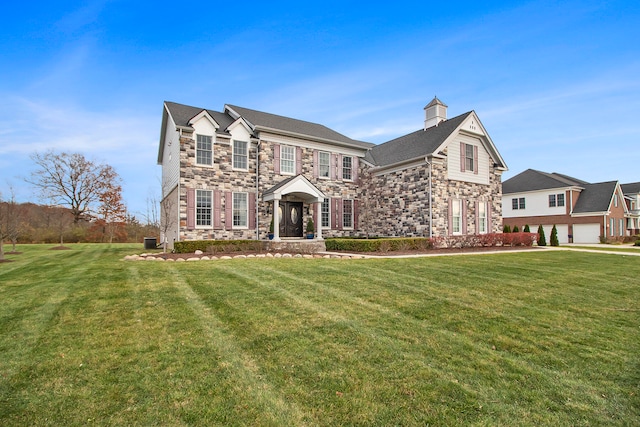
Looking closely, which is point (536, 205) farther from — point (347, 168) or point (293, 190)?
point (293, 190)

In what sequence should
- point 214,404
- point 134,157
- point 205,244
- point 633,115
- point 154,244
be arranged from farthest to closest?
point 134,157 → point 154,244 → point 633,115 → point 205,244 → point 214,404

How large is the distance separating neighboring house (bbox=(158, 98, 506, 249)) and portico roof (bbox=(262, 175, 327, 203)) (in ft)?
0.17

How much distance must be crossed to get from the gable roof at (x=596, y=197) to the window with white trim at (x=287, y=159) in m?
27.4

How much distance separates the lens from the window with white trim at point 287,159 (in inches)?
680

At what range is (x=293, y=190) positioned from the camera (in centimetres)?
1593

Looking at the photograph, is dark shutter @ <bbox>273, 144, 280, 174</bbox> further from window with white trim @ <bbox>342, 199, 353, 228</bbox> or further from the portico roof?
window with white trim @ <bbox>342, 199, 353, 228</bbox>

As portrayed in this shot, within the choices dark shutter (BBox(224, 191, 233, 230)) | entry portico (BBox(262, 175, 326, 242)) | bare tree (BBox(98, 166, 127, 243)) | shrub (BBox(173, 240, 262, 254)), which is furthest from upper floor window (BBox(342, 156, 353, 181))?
bare tree (BBox(98, 166, 127, 243))

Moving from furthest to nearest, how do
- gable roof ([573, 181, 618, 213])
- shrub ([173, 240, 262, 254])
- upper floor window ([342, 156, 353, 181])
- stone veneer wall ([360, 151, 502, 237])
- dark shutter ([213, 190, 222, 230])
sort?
gable roof ([573, 181, 618, 213]), upper floor window ([342, 156, 353, 181]), stone veneer wall ([360, 151, 502, 237]), dark shutter ([213, 190, 222, 230]), shrub ([173, 240, 262, 254])

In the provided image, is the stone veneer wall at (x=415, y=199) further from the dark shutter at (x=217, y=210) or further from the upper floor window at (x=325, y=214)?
the dark shutter at (x=217, y=210)

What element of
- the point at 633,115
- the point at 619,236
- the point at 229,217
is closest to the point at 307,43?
the point at 229,217

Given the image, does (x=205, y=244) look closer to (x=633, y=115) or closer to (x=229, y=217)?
(x=229, y=217)

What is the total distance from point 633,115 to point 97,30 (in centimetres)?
2304

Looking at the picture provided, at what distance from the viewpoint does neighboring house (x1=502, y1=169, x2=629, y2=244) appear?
2827 cm

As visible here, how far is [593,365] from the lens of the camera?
3.43m
